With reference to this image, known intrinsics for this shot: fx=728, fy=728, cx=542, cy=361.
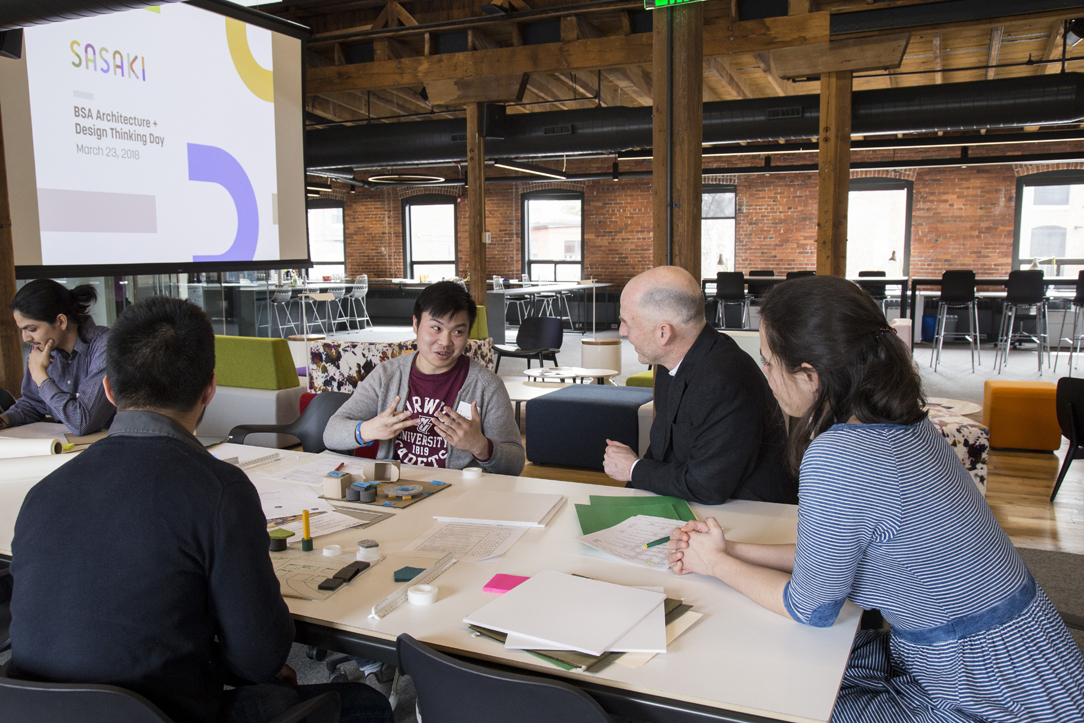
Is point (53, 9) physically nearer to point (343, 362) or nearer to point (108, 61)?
point (108, 61)

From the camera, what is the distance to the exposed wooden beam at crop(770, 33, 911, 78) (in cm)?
630

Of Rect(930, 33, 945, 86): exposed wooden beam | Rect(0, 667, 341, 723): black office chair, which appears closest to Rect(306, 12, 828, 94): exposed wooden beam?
Rect(930, 33, 945, 86): exposed wooden beam

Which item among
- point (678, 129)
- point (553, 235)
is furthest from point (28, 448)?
point (553, 235)

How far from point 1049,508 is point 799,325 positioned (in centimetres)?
396

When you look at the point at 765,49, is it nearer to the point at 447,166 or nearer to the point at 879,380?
the point at 879,380

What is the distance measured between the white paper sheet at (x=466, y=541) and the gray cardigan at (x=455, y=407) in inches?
28.3

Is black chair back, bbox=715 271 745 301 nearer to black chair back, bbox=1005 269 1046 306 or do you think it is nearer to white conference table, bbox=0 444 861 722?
black chair back, bbox=1005 269 1046 306

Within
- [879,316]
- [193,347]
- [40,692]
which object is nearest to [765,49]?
[879,316]

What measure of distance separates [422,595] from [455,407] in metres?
1.24

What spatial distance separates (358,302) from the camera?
1617cm

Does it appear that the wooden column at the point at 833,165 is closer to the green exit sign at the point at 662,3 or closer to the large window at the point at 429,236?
the green exit sign at the point at 662,3

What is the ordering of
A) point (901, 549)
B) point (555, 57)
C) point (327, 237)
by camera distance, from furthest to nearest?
point (327, 237) → point (555, 57) → point (901, 549)

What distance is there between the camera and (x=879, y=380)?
1.34 m

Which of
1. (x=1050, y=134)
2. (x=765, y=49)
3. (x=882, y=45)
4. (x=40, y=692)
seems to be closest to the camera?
(x=40, y=692)
